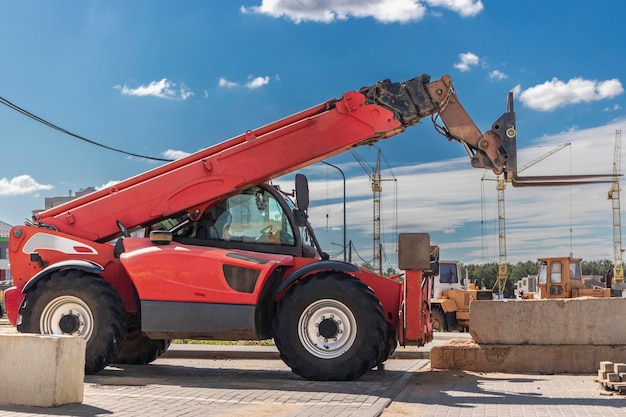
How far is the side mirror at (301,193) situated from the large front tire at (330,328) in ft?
4.25

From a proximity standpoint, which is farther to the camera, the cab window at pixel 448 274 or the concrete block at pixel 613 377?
the cab window at pixel 448 274

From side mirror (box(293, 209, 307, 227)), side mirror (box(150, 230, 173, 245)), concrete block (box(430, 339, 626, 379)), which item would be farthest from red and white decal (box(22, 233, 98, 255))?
concrete block (box(430, 339, 626, 379))

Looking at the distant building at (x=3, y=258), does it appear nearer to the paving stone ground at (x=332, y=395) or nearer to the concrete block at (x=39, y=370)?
the paving stone ground at (x=332, y=395)

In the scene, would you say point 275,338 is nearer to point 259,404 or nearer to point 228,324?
point 228,324

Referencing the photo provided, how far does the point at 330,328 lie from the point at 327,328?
44 millimetres

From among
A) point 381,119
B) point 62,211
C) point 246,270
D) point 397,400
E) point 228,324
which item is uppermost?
point 381,119

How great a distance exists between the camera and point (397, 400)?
10039 millimetres

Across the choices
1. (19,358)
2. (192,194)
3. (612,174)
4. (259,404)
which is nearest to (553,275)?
(612,174)

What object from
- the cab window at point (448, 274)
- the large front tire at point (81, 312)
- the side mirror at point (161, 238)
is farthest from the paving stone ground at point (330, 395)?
the cab window at point (448, 274)

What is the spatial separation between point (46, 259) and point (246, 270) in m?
3.59

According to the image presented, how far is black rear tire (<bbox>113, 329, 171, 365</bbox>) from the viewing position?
556 inches

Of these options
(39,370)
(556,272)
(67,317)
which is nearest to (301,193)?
(67,317)

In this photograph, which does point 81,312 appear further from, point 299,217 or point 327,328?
point 327,328

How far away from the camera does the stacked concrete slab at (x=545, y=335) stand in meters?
13.1
